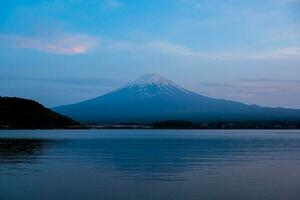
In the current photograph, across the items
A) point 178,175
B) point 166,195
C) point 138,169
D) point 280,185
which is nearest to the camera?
point 166,195

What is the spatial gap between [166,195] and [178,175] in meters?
4.98

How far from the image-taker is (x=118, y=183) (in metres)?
15.8

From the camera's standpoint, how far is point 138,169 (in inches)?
814

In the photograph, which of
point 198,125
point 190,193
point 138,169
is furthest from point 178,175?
point 198,125

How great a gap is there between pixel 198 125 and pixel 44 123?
4277 cm

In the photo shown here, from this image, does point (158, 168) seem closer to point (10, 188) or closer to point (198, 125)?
point (10, 188)

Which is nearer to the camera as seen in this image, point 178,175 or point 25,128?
point 178,175

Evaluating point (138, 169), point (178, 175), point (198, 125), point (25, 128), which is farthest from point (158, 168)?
point (198, 125)

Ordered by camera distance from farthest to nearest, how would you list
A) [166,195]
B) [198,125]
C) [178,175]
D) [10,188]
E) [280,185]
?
1. [198,125]
2. [178,175]
3. [280,185]
4. [10,188]
5. [166,195]

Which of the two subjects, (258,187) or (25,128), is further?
(25,128)

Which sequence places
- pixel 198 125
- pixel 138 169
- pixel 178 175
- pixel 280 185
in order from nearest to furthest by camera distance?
pixel 280 185
pixel 178 175
pixel 138 169
pixel 198 125

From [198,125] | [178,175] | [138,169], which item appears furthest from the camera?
[198,125]

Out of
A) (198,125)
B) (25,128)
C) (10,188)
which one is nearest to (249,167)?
(10,188)

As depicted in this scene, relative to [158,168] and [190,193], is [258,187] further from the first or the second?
[158,168]
